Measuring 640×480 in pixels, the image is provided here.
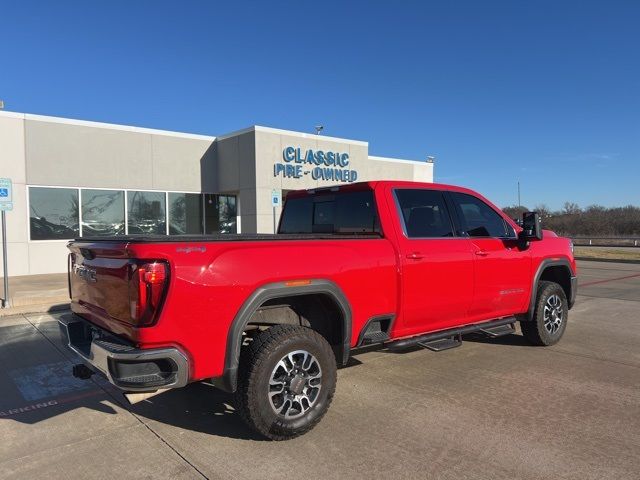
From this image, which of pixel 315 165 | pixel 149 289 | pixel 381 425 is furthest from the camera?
pixel 315 165

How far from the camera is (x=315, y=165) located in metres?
17.3

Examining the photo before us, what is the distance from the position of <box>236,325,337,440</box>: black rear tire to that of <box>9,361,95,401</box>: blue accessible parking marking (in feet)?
7.81

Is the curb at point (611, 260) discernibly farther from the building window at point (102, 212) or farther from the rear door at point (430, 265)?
the building window at point (102, 212)

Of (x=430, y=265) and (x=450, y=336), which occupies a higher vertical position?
(x=430, y=265)

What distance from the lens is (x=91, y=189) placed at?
14.8 meters

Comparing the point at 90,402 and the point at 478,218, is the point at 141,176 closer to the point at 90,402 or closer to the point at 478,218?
the point at 90,402

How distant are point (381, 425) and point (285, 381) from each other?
2.97 ft

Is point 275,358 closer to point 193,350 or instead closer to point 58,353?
point 193,350

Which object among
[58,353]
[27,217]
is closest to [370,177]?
[27,217]

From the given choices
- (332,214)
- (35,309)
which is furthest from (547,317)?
(35,309)

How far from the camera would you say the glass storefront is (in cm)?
1416

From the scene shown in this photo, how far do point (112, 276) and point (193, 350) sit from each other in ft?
2.62

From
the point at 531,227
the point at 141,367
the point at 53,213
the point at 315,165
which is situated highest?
the point at 315,165

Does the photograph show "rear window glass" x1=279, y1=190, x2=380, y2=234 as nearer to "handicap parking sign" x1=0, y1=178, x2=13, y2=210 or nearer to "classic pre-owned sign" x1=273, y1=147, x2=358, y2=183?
"handicap parking sign" x1=0, y1=178, x2=13, y2=210
